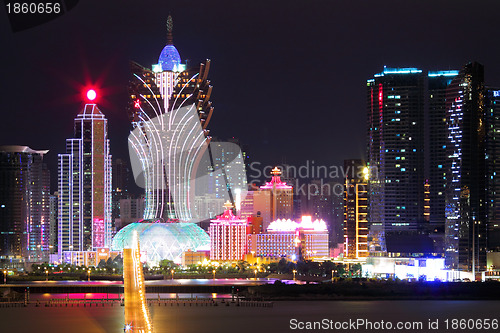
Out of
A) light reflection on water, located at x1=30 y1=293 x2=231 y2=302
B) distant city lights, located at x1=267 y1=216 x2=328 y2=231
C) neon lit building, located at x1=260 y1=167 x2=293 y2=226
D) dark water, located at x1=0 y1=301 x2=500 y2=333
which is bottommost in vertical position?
light reflection on water, located at x1=30 y1=293 x2=231 y2=302

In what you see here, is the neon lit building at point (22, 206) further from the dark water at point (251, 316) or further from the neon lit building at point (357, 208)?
the dark water at point (251, 316)

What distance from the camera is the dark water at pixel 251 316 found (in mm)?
79875

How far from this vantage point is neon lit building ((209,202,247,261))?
142500 millimetres

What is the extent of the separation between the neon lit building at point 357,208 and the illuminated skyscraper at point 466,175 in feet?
72.1

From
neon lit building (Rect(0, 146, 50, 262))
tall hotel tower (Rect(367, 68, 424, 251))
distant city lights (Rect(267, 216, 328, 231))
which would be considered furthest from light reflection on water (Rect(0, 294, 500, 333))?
neon lit building (Rect(0, 146, 50, 262))

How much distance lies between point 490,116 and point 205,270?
3884cm

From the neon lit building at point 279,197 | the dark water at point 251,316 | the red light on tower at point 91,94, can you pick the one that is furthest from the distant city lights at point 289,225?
the dark water at point 251,316

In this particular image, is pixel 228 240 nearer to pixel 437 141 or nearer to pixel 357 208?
pixel 357 208

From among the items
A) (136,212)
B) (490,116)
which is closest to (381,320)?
(490,116)

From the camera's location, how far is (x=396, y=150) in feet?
474

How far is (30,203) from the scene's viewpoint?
170m

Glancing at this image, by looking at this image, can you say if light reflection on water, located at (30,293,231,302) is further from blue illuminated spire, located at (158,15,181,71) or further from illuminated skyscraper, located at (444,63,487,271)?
blue illuminated spire, located at (158,15,181,71)

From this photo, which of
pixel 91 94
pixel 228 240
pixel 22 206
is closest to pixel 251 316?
pixel 228 240

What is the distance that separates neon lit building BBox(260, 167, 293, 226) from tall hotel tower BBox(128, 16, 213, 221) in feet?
45.4
